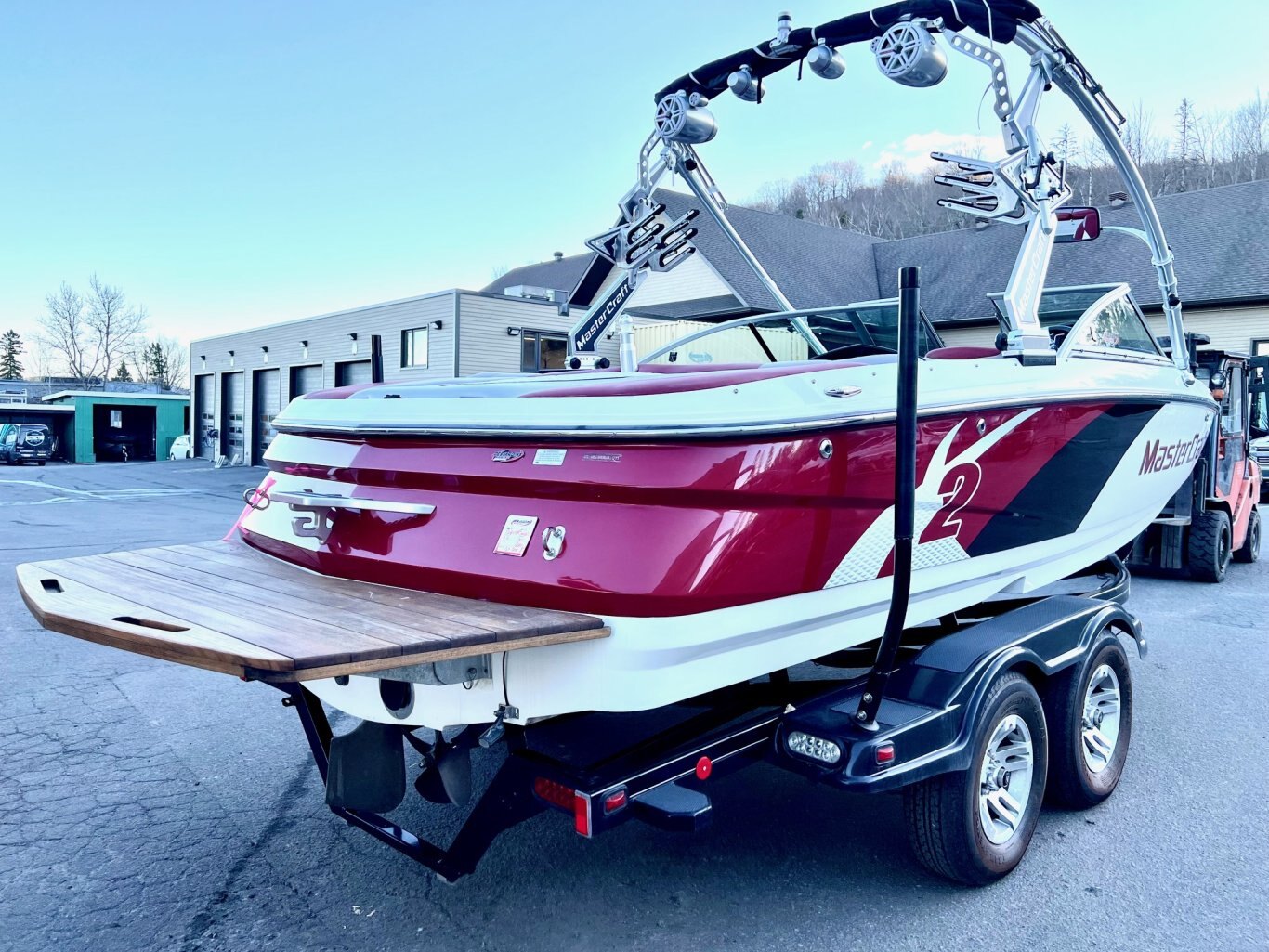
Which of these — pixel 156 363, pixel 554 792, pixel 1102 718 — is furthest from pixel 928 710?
pixel 156 363

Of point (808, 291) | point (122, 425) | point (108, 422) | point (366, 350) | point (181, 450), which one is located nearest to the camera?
point (808, 291)

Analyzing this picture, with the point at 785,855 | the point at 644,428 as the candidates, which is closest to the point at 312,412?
the point at 644,428

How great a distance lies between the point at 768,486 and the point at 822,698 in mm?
804

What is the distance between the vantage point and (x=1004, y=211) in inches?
161

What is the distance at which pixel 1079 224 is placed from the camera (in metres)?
4.86

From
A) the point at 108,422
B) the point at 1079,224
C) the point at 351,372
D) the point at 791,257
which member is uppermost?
the point at 791,257

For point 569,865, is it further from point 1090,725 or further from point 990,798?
point 1090,725

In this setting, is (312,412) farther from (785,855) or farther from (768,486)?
(785,855)

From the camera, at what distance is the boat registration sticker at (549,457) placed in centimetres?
262

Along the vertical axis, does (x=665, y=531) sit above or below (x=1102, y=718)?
above

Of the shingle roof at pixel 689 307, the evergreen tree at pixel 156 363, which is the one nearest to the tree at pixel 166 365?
the evergreen tree at pixel 156 363

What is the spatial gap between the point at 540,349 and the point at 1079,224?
19580 millimetres

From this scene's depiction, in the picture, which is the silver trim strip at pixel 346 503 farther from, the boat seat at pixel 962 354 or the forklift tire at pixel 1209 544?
the forklift tire at pixel 1209 544

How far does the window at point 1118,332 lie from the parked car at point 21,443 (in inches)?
1577
